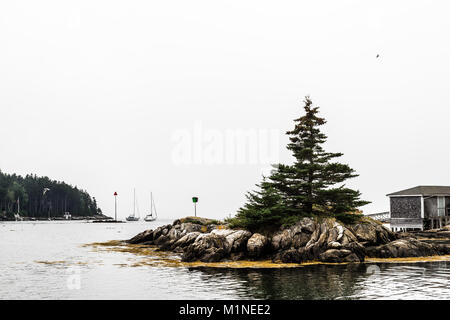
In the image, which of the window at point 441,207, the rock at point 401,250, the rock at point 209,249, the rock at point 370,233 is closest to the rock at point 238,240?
the rock at point 209,249

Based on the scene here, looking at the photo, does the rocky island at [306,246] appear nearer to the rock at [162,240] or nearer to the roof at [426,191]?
the rock at [162,240]

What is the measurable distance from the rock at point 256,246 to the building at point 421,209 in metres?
34.1

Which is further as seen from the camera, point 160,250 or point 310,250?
point 160,250

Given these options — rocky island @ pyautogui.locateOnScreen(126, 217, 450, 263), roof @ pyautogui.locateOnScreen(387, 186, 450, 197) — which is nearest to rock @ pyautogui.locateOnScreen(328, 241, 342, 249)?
rocky island @ pyautogui.locateOnScreen(126, 217, 450, 263)

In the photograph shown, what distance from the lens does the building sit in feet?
197

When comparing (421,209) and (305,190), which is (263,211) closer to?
(305,190)

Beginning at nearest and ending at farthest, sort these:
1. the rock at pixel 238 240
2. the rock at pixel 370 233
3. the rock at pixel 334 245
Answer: the rock at pixel 334 245, the rock at pixel 238 240, the rock at pixel 370 233

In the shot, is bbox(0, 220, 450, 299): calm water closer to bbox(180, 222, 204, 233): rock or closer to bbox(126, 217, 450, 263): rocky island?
bbox(126, 217, 450, 263): rocky island

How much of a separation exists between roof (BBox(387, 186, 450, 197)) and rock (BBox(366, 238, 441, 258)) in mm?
25388

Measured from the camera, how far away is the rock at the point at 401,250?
Result: 35438 millimetres

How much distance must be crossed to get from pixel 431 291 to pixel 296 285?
6569 millimetres
